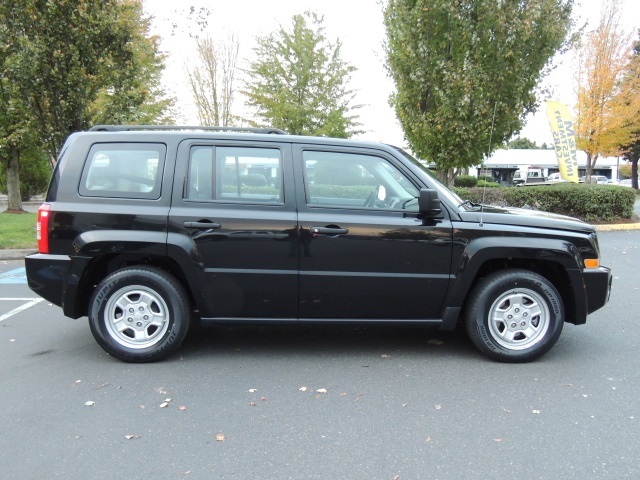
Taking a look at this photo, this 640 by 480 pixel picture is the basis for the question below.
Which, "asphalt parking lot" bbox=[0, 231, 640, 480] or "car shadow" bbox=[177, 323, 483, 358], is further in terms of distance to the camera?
"car shadow" bbox=[177, 323, 483, 358]

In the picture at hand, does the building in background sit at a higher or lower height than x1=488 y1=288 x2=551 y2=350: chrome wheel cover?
higher

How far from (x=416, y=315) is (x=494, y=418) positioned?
1.14 metres

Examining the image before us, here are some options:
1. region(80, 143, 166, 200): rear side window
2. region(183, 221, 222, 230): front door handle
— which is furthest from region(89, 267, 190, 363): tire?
region(80, 143, 166, 200): rear side window

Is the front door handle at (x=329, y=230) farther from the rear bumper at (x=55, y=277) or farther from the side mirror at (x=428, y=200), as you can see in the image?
the rear bumper at (x=55, y=277)

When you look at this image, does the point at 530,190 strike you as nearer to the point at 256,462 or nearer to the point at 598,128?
the point at 256,462

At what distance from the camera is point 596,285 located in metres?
4.14

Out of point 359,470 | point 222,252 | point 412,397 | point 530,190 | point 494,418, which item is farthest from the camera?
point 530,190

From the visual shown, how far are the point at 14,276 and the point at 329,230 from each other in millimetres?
6251

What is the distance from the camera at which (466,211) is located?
4.18m

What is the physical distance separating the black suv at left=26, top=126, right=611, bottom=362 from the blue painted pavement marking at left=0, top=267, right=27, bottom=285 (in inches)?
157

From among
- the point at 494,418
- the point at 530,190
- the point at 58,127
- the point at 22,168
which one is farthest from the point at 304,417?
the point at 22,168

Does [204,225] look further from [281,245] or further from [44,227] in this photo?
[44,227]

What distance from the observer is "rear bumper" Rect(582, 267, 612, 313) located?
4.13m

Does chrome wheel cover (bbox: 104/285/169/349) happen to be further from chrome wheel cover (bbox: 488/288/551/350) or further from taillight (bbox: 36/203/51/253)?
chrome wheel cover (bbox: 488/288/551/350)
